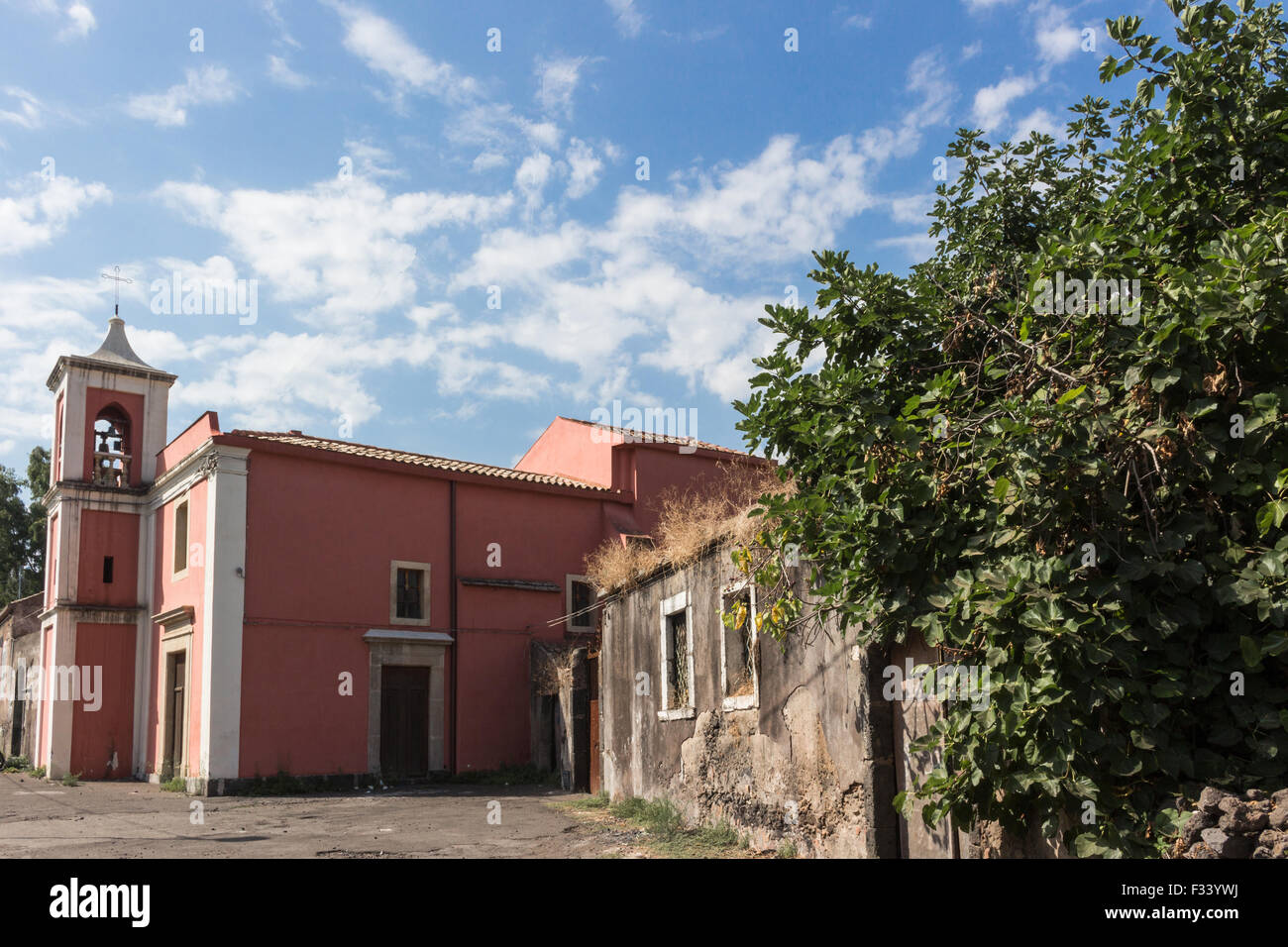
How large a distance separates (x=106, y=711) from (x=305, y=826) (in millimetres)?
11805

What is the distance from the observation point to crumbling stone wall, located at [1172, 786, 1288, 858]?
4.49 m

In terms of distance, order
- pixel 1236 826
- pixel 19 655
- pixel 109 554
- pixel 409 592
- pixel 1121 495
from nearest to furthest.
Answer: pixel 1236 826, pixel 1121 495, pixel 409 592, pixel 109 554, pixel 19 655

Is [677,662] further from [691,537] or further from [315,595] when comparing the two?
[315,595]

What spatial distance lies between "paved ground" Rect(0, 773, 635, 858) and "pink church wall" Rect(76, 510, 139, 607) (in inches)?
198

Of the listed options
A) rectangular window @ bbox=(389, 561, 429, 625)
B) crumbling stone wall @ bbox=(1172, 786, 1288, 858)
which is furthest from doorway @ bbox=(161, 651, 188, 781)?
crumbling stone wall @ bbox=(1172, 786, 1288, 858)

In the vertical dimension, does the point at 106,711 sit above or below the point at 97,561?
below

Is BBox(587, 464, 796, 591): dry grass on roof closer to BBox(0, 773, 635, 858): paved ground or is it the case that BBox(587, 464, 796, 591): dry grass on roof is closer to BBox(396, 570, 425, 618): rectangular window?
BBox(0, 773, 635, 858): paved ground

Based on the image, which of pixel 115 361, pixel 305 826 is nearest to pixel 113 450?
pixel 115 361

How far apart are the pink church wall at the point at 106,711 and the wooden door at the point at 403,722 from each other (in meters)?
6.71

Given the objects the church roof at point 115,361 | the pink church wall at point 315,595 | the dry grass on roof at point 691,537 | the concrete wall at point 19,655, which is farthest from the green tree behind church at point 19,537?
the dry grass on roof at point 691,537

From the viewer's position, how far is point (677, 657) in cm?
1127

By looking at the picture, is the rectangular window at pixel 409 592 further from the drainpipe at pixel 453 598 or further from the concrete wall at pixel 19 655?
the concrete wall at pixel 19 655

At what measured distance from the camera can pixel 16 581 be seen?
40.8 metres

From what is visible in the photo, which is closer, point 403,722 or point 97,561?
point 403,722
